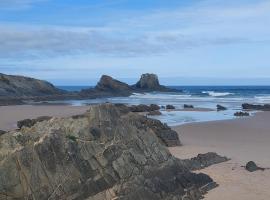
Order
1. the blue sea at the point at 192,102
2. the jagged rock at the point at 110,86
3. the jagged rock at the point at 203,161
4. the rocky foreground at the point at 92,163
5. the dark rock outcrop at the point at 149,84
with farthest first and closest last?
the dark rock outcrop at the point at 149,84
the jagged rock at the point at 110,86
the blue sea at the point at 192,102
the jagged rock at the point at 203,161
the rocky foreground at the point at 92,163

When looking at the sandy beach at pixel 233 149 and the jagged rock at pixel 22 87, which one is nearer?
the sandy beach at pixel 233 149

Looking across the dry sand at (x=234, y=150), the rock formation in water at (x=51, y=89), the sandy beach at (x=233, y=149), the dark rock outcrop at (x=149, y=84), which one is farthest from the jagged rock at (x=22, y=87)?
the dry sand at (x=234, y=150)

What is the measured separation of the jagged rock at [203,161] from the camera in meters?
14.8

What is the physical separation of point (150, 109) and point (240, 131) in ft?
54.8

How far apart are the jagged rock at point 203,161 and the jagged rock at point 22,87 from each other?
54.9 meters

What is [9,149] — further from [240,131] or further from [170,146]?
[240,131]

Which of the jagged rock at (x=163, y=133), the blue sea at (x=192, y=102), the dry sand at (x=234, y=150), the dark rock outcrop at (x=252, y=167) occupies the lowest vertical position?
the blue sea at (x=192, y=102)

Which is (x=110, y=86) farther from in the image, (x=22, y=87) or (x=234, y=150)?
(x=234, y=150)

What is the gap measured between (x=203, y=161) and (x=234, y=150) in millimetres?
3576

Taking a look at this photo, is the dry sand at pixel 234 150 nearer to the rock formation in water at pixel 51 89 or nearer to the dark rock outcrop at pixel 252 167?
the dark rock outcrop at pixel 252 167

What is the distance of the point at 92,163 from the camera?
1009 cm

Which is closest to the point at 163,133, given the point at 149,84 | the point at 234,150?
the point at 234,150

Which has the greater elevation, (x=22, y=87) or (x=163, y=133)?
(x=22, y=87)

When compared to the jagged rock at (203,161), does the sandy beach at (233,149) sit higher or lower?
lower
